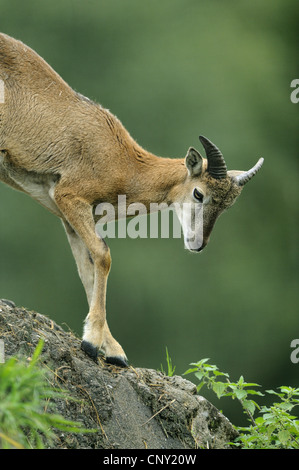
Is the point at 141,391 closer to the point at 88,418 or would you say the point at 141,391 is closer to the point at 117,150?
the point at 88,418

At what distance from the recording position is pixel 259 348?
998 inches

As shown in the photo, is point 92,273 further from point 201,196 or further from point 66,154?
point 201,196

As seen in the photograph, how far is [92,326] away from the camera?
27.8ft

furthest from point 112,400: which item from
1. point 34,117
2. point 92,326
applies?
point 34,117

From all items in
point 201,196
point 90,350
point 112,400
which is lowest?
point 112,400

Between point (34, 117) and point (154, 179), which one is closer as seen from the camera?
point (34, 117)

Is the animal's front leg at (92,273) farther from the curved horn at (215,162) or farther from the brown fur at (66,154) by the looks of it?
the curved horn at (215,162)

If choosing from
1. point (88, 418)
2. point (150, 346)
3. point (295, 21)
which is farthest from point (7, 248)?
point (88, 418)

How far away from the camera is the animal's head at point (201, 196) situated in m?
9.68

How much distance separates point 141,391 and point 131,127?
61.8ft

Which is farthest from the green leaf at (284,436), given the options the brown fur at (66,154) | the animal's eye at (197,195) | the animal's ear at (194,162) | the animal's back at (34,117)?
the animal's back at (34,117)

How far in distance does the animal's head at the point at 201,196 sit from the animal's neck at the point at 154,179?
13 centimetres

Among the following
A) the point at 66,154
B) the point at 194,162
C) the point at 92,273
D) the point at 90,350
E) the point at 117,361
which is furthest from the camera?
the point at 194,162

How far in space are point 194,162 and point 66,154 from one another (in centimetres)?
166
